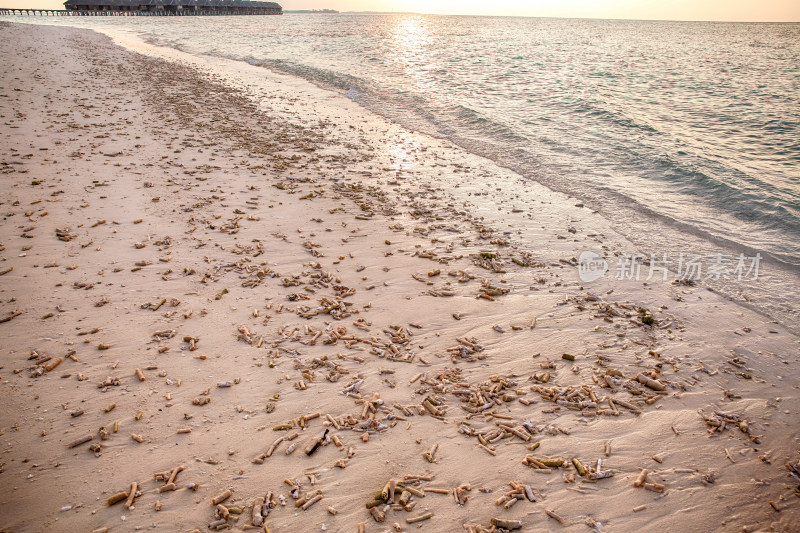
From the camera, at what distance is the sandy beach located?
3.70 metres

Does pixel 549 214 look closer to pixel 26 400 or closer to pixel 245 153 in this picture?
pixel 245 153

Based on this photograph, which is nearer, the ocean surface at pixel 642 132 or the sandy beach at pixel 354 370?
the sandy beach at pixel 354 370

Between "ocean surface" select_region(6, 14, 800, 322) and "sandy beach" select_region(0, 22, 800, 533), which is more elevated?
"ocean surface" select_region(6, 14, 800, 322)

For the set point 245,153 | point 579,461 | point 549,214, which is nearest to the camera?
point 579,461

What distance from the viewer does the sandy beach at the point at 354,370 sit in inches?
145

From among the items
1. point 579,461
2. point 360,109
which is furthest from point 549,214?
point 360,109

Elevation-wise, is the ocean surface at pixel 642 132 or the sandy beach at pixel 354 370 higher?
the ocean surface at pixel 642 132

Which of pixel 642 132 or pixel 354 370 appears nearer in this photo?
pixel 354 370

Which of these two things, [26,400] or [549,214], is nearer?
[26,400]

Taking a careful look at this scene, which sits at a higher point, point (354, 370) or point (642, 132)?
point (642, 132)

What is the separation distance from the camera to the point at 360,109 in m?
20.2

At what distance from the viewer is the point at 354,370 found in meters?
5.16

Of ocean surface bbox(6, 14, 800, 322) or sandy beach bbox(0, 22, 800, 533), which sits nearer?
sandy beach bbox(0, 22, 800, 533)

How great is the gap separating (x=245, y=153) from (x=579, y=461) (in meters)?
11.3
